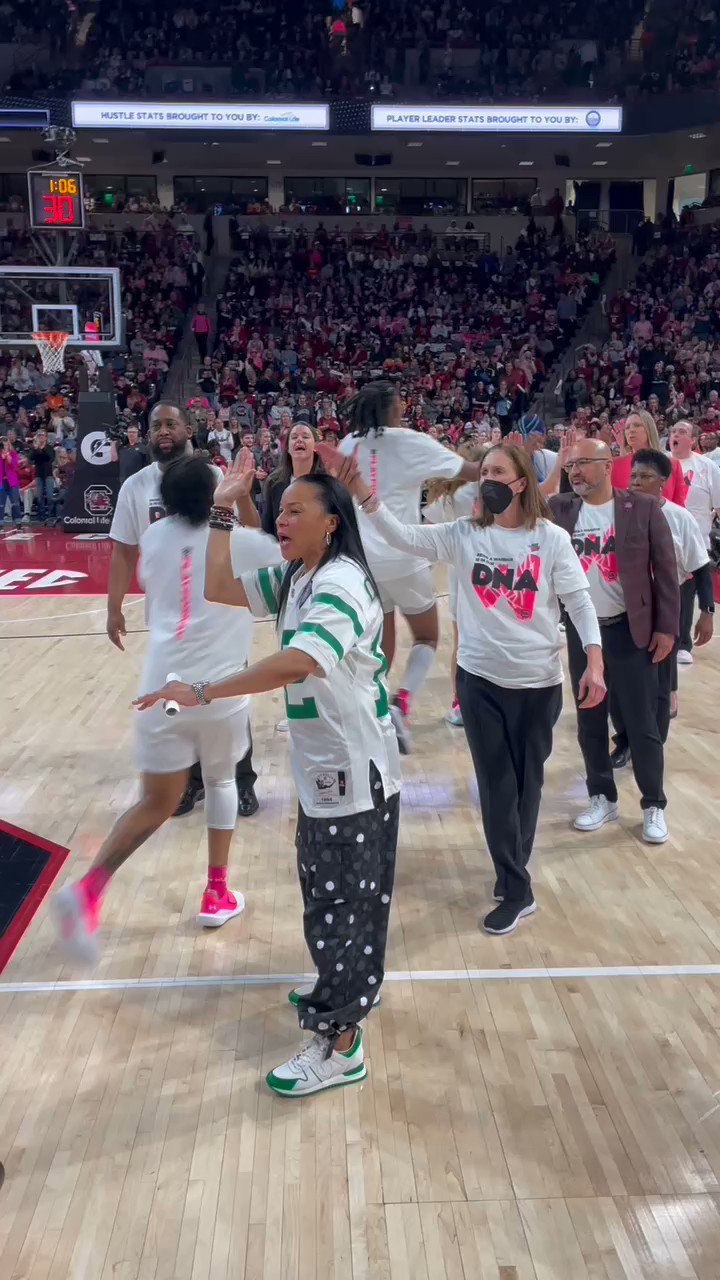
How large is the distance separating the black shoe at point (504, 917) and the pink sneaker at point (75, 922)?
4.87 ft

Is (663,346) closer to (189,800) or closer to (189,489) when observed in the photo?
(189,800)

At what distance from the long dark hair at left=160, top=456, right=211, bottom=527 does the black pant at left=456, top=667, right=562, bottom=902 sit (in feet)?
3.78

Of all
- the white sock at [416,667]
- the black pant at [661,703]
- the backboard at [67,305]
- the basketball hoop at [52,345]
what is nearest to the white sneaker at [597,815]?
the black pant at [661,703]

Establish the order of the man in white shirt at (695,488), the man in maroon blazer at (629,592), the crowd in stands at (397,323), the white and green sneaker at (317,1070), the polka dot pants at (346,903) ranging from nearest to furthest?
the polka dot pants at (346,903), the white and green sneaker at (317,1070), the man in maroon blazer at (629,592), the man in white shirt at (695,488), the crowd in stands at (397,323)

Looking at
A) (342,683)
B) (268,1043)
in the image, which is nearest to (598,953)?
(268,1043)

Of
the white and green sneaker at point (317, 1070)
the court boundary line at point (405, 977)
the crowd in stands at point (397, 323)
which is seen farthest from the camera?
the crowd in stands at point (397, 323)

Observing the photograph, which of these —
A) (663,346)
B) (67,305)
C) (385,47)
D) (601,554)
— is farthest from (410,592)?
(385,47)

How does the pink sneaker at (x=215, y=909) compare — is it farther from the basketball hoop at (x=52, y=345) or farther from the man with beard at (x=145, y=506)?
the basketball hoop at (x=52, y=345)

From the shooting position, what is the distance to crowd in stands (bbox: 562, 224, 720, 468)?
1917 cm

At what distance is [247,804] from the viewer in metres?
Answer: 5.45

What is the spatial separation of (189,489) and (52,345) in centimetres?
1376

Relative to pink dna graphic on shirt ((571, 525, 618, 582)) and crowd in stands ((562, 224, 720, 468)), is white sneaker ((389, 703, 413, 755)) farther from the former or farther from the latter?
crowd in stands ((562, 224, 720, 468))

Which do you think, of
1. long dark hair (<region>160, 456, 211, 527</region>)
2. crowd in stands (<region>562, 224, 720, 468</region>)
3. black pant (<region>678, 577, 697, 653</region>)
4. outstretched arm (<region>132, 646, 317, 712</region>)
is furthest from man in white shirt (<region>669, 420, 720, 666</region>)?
crowd in stands (<region>562, 224, 720, 468</region>)

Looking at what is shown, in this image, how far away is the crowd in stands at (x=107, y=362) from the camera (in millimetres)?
16016
